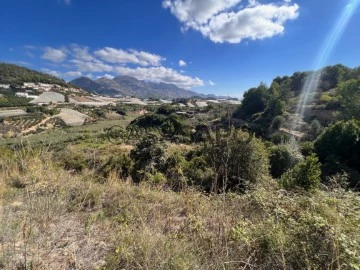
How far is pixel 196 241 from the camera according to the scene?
244cm

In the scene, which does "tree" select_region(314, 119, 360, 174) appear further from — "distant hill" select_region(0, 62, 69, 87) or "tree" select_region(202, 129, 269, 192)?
"distant hill" select_region(0, 62, 69, 87)

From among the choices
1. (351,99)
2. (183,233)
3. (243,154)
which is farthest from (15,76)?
(183,233)

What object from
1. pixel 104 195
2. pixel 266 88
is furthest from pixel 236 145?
pixel 266 88

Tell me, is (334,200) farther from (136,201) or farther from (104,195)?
(104,195)

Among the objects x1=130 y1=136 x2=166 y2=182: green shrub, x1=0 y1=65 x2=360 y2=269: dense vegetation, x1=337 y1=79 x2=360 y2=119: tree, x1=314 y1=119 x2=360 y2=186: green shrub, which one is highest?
x1=337 y1=79 x2=360 y2=119: tree

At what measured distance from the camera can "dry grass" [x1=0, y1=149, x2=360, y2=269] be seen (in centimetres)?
199

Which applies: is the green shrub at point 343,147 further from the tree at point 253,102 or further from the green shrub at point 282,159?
the tree at point 253,102

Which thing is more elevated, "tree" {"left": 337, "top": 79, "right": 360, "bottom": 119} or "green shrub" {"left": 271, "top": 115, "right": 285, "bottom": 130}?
"tree" {"left": 337, "top": 79, "right": 360, "bottom": 119}

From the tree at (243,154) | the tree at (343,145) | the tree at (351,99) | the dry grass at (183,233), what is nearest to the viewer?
the dry grass at (183,233)

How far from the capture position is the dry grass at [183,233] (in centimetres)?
199

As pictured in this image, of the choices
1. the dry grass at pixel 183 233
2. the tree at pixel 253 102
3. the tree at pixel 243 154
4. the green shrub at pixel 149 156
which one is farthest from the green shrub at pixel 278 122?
the dry grass at pixel 183 233

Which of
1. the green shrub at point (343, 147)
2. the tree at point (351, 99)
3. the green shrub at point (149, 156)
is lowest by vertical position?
the green shrub at point (149, 156)

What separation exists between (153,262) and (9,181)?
3698 millimetres

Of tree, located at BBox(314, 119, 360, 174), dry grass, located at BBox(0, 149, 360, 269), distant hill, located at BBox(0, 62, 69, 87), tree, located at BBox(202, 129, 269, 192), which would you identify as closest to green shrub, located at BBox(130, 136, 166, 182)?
tree, located at BBox(202, 129, 269, 192)
